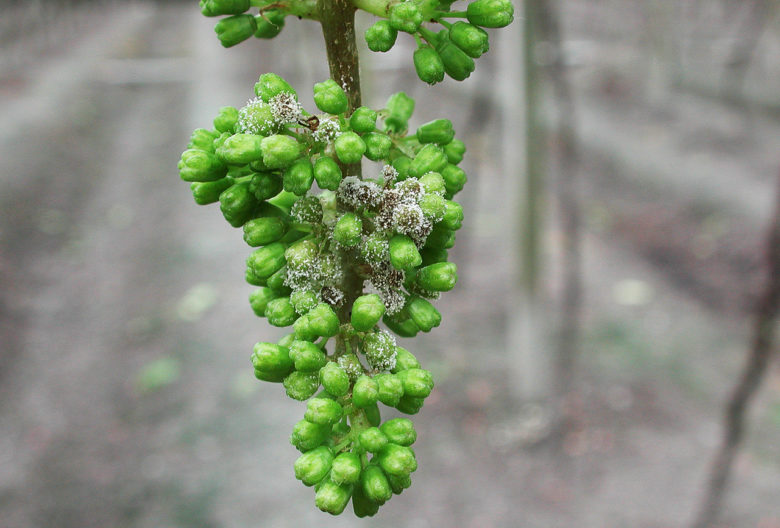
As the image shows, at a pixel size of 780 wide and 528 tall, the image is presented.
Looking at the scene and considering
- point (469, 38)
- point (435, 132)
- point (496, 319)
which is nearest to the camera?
point (469, 38)

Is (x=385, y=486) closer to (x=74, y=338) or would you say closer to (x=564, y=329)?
(x=564, y=329)

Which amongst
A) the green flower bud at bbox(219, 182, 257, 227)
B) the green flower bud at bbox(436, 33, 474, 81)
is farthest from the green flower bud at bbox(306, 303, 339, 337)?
the green flower bud at bbox(436, 33, 474, 81)

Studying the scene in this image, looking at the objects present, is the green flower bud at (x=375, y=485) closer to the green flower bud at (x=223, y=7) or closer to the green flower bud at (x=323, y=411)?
the green flower bud at (x=323, y=411)

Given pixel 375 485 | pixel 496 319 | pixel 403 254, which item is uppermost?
pixel 403 254

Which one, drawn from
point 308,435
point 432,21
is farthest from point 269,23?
point 308,435

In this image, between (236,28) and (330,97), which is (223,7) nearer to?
(236,28)

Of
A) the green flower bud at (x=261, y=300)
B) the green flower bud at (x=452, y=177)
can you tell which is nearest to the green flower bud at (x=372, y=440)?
the green flower bud at (x=261, y=300)
